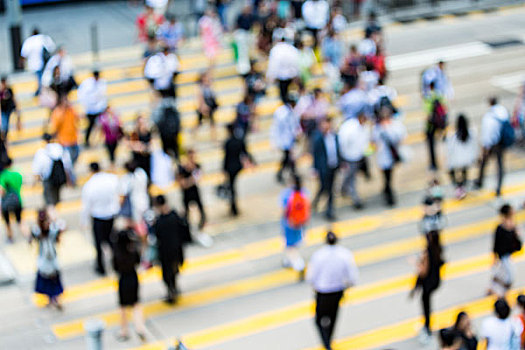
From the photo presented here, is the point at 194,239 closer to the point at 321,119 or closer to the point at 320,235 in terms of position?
the point at 320,235

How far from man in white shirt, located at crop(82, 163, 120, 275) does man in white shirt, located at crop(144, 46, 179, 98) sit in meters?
5.56

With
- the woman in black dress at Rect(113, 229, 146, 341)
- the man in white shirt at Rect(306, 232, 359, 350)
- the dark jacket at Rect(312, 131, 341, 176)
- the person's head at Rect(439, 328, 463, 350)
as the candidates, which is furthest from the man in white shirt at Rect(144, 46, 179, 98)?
the person's head at Rect(439, 328, 463, 350)

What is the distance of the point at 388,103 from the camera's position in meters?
18.6

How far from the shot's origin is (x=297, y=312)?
14430 millimetres

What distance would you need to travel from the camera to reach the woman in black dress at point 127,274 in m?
12.8

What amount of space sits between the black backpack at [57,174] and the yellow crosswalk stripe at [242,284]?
1816 mm

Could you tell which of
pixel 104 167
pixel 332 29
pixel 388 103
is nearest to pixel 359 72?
pixel 388 103

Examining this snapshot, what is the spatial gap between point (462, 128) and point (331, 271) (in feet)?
19.2

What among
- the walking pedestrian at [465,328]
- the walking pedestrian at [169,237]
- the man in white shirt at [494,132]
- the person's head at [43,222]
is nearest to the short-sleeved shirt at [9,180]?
the person's head at [43,222]

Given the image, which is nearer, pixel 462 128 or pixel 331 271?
pixel 331 271

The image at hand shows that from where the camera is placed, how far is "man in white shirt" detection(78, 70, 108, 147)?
18.6 meters

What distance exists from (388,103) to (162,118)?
155 inches

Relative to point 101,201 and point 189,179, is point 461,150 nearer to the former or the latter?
point 189,179

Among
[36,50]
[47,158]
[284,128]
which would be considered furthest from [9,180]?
[36,50]
